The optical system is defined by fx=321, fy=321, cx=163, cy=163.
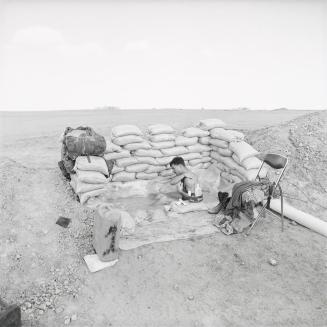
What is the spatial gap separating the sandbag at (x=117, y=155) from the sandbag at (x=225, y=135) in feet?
6.26

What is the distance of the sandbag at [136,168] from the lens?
6.11 m

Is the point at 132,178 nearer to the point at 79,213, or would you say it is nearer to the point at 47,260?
the point at 79,213

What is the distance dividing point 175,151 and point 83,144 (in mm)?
2016

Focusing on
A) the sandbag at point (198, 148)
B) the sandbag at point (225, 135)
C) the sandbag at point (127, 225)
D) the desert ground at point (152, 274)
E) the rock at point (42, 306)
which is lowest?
the rock at point (42, 306)

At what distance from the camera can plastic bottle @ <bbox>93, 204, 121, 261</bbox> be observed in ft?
12.3

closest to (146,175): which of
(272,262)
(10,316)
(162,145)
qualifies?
(162,145)

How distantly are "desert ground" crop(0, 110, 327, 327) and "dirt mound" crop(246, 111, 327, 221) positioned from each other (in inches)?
11.6

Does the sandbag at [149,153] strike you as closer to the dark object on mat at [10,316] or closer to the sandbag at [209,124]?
the sandbag at [209,124]

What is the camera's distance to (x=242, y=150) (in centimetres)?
599

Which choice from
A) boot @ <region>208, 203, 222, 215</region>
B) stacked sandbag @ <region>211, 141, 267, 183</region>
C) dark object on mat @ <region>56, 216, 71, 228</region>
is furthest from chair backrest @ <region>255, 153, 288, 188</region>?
dark object on mat @ <region>56, 216, 71, 228</region>

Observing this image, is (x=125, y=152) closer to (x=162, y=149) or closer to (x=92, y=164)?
(x=162, y=149)

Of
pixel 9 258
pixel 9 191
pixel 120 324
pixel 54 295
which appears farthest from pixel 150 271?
pixel 9 191

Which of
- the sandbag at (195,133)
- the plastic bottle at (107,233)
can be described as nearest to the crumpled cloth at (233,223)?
the plastic bottle at (107,233)

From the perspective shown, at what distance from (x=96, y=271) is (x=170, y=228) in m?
1.35
